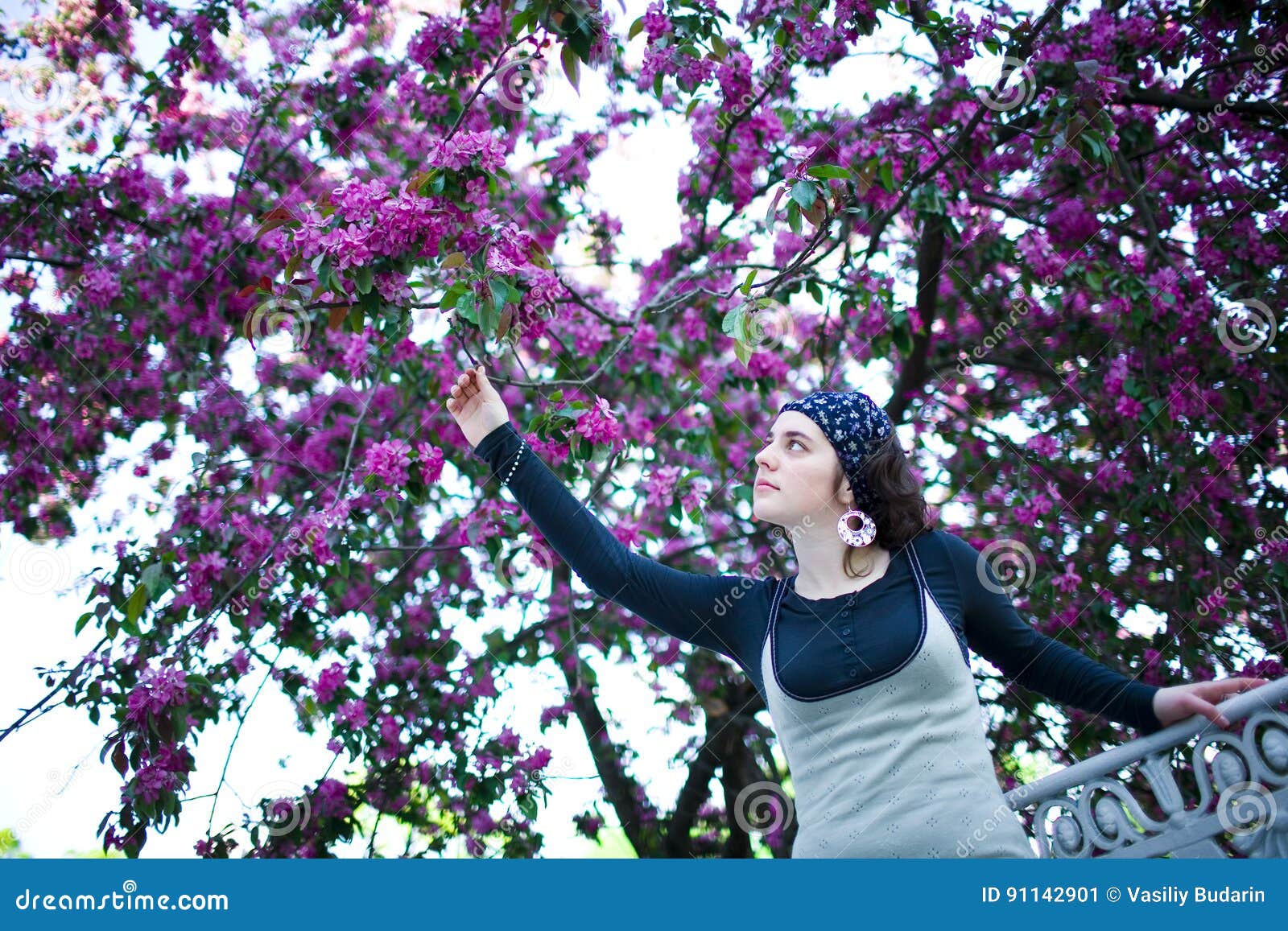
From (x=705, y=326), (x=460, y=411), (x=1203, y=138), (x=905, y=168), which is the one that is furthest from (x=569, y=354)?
(x=1203, y=138)

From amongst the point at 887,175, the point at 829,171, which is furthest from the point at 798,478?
the point at 887,175

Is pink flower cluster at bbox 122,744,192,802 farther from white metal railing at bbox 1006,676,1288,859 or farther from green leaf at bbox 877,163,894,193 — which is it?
green leaf at bbox 877,163,894,193

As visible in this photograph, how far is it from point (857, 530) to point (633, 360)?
6.57 ft

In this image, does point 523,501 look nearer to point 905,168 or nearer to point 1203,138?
point 905,168

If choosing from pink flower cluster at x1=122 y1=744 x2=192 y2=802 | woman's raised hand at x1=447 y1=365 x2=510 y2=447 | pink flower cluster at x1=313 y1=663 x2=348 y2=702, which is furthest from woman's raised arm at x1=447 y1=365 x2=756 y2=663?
pink flower cluster at x1=313 y1=663 x2=348 y2=702

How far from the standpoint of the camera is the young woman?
1806 mm

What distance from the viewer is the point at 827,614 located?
6.57 feet

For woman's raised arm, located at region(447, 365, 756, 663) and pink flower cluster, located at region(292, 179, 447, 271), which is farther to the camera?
pink flower cluster, located at region(292, 179, 447, 271)

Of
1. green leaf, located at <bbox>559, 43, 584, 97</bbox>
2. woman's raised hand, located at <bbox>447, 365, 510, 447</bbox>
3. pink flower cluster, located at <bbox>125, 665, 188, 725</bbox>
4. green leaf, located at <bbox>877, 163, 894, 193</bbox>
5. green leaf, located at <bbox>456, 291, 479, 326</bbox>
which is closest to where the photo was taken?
woman's raised hand, located at <bbox>447, 365, 510, 447</bbox>

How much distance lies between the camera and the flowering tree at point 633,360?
10.3 feet

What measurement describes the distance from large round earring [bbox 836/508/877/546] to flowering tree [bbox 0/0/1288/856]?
67 centimetres

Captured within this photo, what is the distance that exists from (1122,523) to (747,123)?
1763 millimetres

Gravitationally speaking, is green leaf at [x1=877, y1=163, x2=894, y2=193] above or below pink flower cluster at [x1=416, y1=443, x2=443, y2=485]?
above

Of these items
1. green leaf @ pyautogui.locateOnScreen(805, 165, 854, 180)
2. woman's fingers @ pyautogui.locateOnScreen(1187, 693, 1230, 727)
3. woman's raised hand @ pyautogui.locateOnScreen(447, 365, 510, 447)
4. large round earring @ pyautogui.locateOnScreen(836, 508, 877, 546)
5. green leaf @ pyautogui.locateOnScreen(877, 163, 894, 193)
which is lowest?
woman's fingers @ pyautogui.locateOnScreen(1187, 693, 1230, 727)
